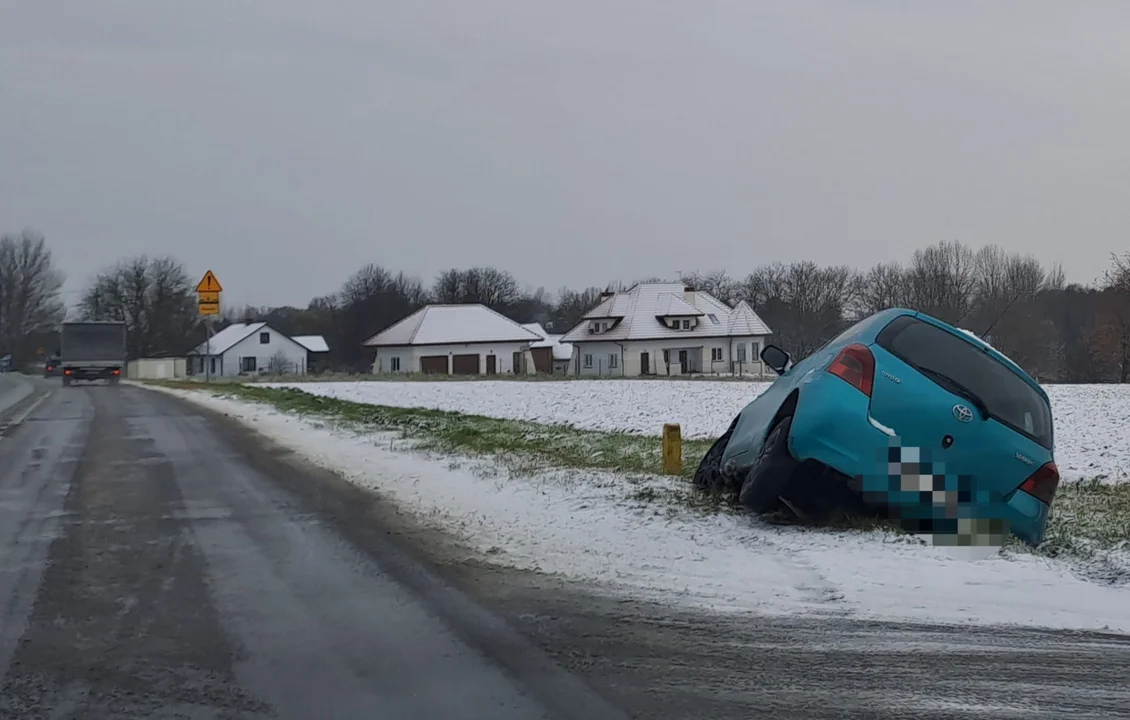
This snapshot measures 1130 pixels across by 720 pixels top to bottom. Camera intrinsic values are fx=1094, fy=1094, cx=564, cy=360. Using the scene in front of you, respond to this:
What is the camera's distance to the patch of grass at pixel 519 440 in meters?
12.7

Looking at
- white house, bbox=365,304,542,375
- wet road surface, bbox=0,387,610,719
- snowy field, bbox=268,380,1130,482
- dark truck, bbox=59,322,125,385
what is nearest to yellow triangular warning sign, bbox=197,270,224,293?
snowy field, bbox=268,380,1130,482

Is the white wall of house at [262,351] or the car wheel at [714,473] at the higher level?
the white wall of house at [262,351]

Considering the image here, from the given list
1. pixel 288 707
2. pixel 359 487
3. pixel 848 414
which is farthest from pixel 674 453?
pixel 288 707

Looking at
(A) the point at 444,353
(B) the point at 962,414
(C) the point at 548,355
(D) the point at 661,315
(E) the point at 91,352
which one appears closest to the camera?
(B) the point at 962,414

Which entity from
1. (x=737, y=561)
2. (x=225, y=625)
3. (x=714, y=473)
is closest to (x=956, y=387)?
(x=737, y=561)

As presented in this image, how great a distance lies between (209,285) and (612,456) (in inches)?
1044

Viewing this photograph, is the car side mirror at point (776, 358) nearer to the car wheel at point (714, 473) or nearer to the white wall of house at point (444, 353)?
the car wheel at point (714, 473)

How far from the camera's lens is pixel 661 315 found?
75750mm

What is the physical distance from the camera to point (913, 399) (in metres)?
7.27

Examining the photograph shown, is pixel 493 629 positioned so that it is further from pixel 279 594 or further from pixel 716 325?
pixel 716 325

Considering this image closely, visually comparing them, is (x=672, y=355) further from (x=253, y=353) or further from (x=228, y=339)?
(x=228, y=339)

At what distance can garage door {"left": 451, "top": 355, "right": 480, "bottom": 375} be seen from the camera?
7762 cm

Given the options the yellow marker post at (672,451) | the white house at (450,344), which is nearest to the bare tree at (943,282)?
the white house at (450,344)

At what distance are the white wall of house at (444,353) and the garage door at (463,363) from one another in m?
0.23
